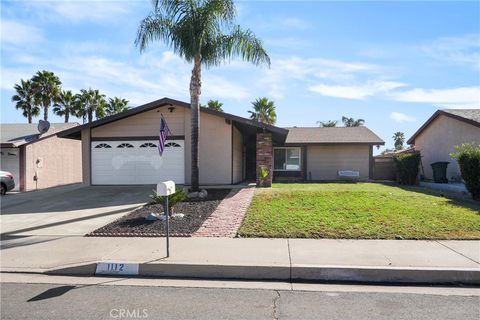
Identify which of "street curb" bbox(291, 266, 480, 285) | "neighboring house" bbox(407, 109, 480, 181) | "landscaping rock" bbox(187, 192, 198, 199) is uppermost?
"neighboring house" bbox(407, 109, 480, 181)

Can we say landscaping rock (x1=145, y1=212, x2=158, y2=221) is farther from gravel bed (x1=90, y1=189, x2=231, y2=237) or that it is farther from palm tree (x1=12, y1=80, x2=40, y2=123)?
palm tree (x1=12, y1=80, x2=40, y2=123)

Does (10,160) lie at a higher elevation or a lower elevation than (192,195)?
higher

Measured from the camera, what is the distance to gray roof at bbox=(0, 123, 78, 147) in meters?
20.8

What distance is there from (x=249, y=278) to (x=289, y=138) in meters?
19.1

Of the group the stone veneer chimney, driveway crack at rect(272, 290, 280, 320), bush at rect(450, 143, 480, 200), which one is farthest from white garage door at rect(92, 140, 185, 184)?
driveway crack at rect(272, 290, 280, 320)


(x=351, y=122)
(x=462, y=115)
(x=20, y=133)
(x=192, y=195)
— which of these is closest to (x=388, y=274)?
(x=192, y=195)

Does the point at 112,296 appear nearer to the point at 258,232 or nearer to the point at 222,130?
the point at 258,232

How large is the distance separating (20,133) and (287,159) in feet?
54.3

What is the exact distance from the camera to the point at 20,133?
22.7 meters

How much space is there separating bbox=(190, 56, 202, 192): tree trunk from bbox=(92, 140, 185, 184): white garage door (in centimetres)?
429

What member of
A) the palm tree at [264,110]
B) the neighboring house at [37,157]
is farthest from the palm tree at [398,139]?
the neighboring house at [37,157]

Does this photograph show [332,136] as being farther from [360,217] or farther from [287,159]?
[360,217]

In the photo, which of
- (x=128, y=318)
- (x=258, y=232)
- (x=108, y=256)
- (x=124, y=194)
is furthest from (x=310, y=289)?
(x=124, y=194)

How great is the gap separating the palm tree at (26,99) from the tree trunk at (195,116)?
28.9 m
